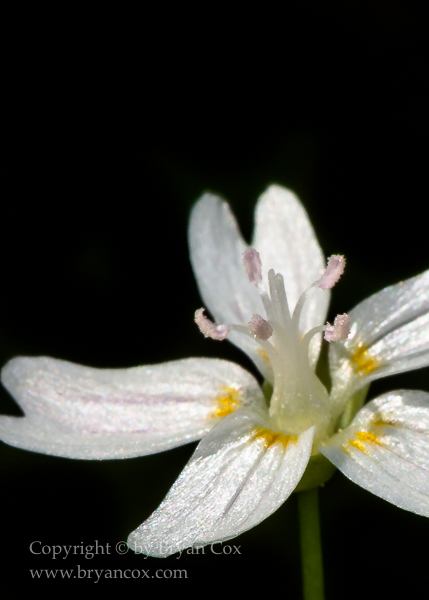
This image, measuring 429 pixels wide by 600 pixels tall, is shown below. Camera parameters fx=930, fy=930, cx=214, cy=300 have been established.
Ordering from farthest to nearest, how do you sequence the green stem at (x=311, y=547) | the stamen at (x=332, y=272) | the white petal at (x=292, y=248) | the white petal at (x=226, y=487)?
the white petal at (x=292, y=248), the stamen at (x=332, y=272), the green stem at (x=311, y=547), the white petal at (x=226, y=487)

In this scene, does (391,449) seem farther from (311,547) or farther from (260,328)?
(260,328)

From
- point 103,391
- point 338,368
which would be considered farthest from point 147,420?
Result: point 338,368

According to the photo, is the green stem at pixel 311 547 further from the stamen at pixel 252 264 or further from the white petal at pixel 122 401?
the stamen at pixel 252 264

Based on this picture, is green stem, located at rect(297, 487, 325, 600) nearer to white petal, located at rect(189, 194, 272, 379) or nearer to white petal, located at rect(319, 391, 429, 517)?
white petal, located at rect(319, 391, 429, 517)

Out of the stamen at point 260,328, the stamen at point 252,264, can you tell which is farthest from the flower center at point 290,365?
the stamen at point 252,264

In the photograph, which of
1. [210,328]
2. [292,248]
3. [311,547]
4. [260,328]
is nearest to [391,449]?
[311,547]

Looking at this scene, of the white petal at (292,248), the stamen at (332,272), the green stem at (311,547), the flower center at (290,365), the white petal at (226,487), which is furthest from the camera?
the white petal at (292,248)

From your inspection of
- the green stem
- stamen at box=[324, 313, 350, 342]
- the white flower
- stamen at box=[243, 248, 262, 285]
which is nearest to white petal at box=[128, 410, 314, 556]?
the white flower
